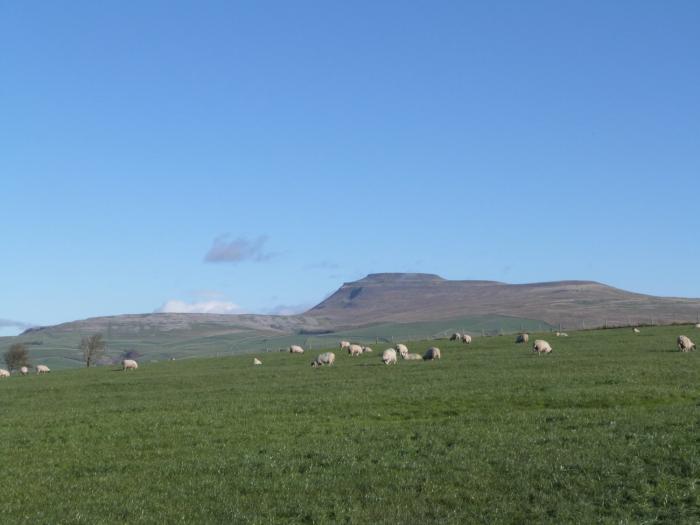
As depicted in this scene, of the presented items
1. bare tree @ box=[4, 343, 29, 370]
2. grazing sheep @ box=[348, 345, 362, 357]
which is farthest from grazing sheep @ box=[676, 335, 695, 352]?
bare tree @ box=[4, 343, 29, 370]

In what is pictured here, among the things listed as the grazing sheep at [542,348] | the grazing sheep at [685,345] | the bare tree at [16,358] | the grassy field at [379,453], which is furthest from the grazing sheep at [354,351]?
the bare tree at [16,358]

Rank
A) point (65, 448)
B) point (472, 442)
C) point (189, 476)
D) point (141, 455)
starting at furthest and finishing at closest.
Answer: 1. point (65, 448)
2. point (141, 455)
3. point (472, 442)
4. point (189, 476)

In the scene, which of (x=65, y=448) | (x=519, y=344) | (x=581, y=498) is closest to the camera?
(x=581, y=498)

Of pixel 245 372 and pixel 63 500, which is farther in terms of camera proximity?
pixel 245 372

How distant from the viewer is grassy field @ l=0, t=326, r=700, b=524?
730 inches

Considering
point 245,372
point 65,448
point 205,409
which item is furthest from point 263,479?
point 245,372

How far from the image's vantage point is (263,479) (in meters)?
21.5

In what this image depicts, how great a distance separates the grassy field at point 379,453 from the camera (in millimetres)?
18547

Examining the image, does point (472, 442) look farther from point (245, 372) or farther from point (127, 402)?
point (245, 372)

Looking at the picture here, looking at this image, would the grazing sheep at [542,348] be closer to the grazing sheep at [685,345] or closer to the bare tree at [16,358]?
the grazing sheep at [685,345]

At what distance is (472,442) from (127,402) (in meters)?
26.1

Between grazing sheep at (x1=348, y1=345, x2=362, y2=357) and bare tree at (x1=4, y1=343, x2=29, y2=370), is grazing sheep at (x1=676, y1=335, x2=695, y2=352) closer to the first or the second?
grazing sheep at (x1=348, y1=345, x2=362, y2=357)

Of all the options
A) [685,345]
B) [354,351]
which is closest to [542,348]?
[685,345]

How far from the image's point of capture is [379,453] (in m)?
24.0
